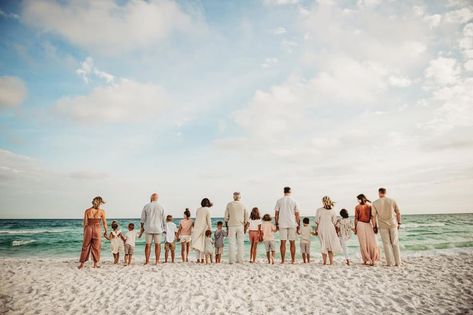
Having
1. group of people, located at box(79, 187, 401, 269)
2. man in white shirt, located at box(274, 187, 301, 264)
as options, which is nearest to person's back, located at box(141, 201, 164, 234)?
group of people, located at box(79, 187, 401, 269)

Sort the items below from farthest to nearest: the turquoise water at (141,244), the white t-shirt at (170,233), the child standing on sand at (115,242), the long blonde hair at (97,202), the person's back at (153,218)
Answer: the turquoise water at (141,244)
the white t-shirt at (170,233)
the child standing on sand at (115,242)
the person's back at (153,218)
the long blonde hair at (97,202)

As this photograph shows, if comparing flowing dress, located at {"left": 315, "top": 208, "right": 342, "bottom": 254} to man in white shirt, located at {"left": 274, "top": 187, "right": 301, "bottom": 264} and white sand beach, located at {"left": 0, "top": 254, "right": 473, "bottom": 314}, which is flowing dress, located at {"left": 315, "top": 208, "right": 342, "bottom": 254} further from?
man in white shirt, located at {"left": 274, "top": 187, "right": 301, "bottom": 264}

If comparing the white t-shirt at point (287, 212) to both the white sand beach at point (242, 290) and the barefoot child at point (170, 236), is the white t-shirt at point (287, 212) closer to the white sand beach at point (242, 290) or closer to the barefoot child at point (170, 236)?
the white sand beach at point (242, 290)

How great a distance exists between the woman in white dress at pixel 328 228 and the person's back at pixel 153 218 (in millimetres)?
5327

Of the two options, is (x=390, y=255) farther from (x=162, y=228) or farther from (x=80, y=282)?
(x=80, y=282)

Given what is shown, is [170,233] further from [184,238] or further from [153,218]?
[153,218]

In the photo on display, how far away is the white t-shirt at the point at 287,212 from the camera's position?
8875mm

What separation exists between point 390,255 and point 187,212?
278 inches

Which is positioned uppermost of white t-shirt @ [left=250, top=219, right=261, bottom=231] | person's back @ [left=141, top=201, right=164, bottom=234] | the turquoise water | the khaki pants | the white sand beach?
person's back @ [left=141, top=201, right=164, bottom=234]

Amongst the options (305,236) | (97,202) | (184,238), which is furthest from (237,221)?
(97,202)

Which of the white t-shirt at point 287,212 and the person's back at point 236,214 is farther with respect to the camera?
the person's back at point 236,214

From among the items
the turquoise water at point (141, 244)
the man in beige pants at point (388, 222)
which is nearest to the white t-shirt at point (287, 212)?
the man in beige pants at point (388, 222)

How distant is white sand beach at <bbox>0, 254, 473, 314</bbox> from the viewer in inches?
222

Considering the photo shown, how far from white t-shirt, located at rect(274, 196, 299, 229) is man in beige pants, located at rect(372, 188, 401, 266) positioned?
8.38ft
